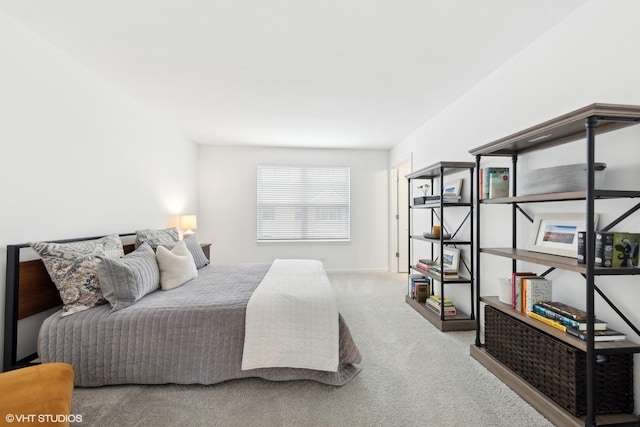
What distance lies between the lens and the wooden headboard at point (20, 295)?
1934 mm

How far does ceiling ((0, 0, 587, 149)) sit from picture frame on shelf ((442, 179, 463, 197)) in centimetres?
94

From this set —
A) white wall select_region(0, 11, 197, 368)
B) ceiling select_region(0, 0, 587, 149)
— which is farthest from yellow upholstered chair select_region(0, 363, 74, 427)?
ceiling select_region(0, 0, 587, 149)

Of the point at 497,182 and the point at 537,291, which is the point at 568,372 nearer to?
the point at 537,291

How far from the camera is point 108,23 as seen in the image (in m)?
2.01

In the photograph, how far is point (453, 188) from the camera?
335 centimetres

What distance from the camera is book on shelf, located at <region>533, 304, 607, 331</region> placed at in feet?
5.21

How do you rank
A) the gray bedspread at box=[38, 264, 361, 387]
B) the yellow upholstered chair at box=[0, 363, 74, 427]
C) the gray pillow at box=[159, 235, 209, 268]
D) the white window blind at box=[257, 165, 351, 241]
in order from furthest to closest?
the white window blind at box=[257, 165, 351, 241]
the gray pillow at box=[159, 235, 209, 268]
the gray bedspread at box=[38, 264, 361, 387]
the yellow upholstered chair at box=[0, 363, 74, 427]

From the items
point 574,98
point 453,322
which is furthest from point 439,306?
point 574,98

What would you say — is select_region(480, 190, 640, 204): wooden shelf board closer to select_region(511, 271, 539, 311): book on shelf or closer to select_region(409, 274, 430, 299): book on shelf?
select_region(511, 271, 539, 311): book on shelf

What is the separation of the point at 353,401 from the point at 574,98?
2426 mm

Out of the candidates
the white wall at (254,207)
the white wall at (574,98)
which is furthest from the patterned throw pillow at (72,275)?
the white wall at (254,207)

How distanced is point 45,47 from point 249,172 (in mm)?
3433

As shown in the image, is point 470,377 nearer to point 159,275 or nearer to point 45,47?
point 159,275

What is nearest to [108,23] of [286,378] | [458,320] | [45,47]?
[45,47]
